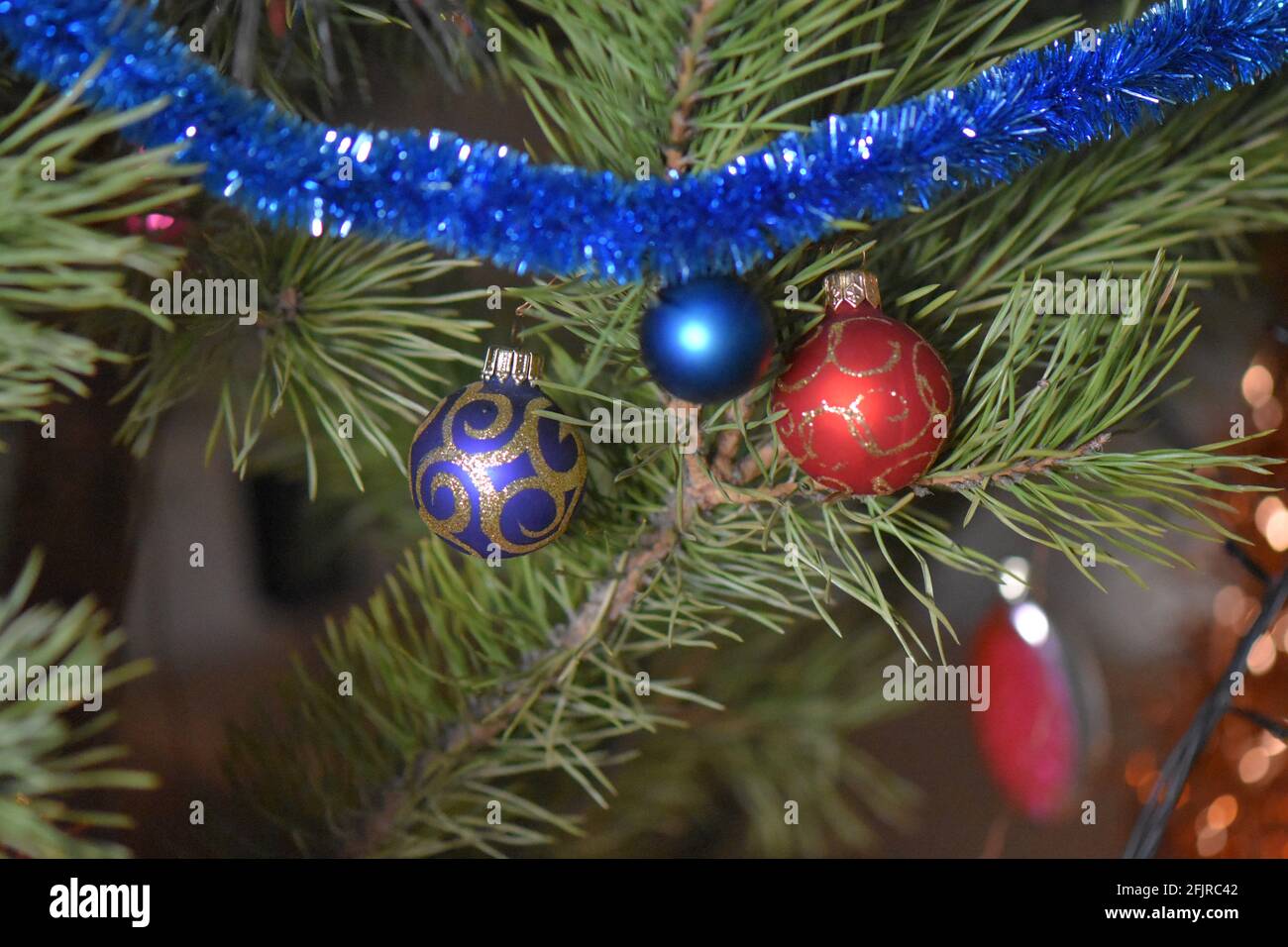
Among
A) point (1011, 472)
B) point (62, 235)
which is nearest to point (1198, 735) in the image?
point (1011, 472)

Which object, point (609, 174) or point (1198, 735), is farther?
point (1198, 735)

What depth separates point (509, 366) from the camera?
11.8 inches

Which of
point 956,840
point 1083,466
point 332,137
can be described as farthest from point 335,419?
point 956,840

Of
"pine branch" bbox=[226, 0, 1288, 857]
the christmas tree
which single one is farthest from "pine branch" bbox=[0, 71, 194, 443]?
"pine branch" bbox=[226, 0, 1288, 857]

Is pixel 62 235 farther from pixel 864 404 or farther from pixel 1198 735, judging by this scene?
pixel 1198 735

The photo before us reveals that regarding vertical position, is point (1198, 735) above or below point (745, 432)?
below

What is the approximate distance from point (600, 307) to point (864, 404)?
82 mm

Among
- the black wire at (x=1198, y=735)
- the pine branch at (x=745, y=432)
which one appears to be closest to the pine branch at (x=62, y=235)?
the pine branch at (x=745, y=432)

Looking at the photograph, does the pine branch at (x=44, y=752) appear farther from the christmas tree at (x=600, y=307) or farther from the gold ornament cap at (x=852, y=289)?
the gold ornament cap at (x=852, y=289)

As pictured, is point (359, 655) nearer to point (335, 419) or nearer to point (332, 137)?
point (335, 419)

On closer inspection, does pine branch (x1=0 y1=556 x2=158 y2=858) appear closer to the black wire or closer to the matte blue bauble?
the matte blue bauble

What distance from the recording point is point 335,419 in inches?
12.4

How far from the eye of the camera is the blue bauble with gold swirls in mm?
276

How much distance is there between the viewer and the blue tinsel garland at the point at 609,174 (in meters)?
0.21
